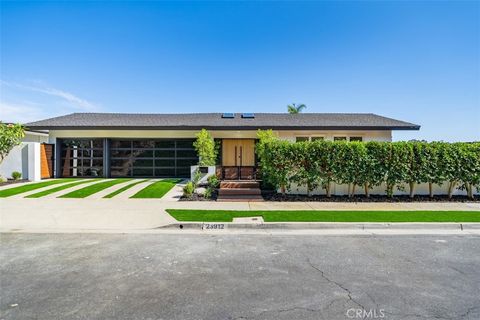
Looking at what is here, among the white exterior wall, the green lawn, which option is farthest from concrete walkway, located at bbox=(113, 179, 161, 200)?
the white exterior wall

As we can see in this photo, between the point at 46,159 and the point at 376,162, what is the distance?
19.0m

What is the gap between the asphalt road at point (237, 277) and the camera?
3.57m

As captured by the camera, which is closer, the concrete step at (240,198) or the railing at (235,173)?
the concrete step at (240,198)

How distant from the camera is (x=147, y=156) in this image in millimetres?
19031

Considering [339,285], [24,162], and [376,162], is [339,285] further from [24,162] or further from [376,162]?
[24,162]

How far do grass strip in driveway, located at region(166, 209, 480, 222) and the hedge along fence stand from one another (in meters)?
2.88

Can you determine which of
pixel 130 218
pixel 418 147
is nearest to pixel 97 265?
pixel 130 218

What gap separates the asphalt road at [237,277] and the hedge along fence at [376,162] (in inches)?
221

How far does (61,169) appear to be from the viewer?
18797 mm

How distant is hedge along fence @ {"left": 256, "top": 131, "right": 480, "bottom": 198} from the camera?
40.0ft

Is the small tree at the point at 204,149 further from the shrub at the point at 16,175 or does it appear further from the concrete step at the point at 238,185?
the shrub at the point at 16,175

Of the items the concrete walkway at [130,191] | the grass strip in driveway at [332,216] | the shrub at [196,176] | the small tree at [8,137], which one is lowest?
the grass strip in driveway at [332,216]

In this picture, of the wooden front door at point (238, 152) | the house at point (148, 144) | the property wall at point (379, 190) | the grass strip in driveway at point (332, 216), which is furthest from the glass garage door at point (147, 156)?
the grass strip in driveway at point (332, 216)

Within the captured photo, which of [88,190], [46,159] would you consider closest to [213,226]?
[88,190]
